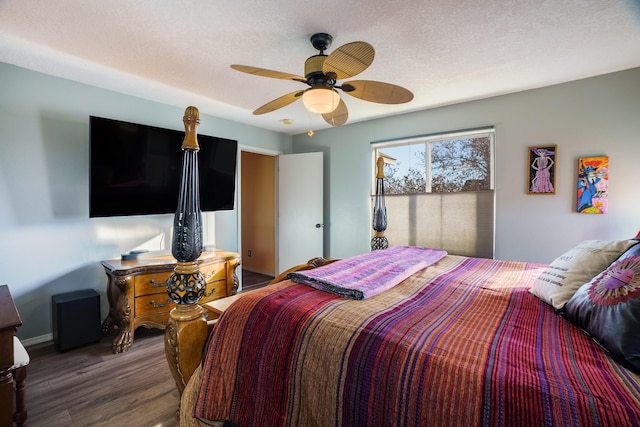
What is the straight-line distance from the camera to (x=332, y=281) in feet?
5.00

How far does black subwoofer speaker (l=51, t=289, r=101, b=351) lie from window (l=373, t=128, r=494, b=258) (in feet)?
10.8

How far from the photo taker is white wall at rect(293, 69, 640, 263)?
264 centimetres

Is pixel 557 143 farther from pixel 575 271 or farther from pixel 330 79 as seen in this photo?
pixel 330 79

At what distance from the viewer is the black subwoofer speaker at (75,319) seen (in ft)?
8.09

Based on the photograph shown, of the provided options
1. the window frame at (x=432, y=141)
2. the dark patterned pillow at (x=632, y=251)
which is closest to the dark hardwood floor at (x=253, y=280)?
the window frame at (x=432, y=141)

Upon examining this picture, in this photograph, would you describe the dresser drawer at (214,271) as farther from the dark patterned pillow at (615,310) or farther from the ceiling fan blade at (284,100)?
the dark patterned pillow at (615,310)

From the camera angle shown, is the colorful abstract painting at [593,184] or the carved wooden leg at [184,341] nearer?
the carved wooden leg at [184,341]

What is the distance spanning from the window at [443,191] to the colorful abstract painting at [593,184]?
0.75 metres

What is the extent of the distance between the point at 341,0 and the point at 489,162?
2553 mm

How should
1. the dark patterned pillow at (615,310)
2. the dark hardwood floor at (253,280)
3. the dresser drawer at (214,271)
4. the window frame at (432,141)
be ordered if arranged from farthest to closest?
the dark hardwood floor at (253,280) < the window frame at (432,141) < the dresser drawer at (214,271) < the dark patterned pillow at (615,310)

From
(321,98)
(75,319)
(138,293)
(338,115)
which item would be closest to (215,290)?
(138,293)

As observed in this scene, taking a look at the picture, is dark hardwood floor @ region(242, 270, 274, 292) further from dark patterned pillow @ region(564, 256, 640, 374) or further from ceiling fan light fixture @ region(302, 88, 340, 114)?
dark patterned pillow @ region(564, 256, 640, 374)

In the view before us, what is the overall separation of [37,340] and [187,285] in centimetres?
238

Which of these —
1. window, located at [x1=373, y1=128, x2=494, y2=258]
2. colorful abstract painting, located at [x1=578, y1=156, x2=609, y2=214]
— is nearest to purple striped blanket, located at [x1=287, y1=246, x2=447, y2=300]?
window, located at [x1=373, y1=128, x2=494, y2=258]
